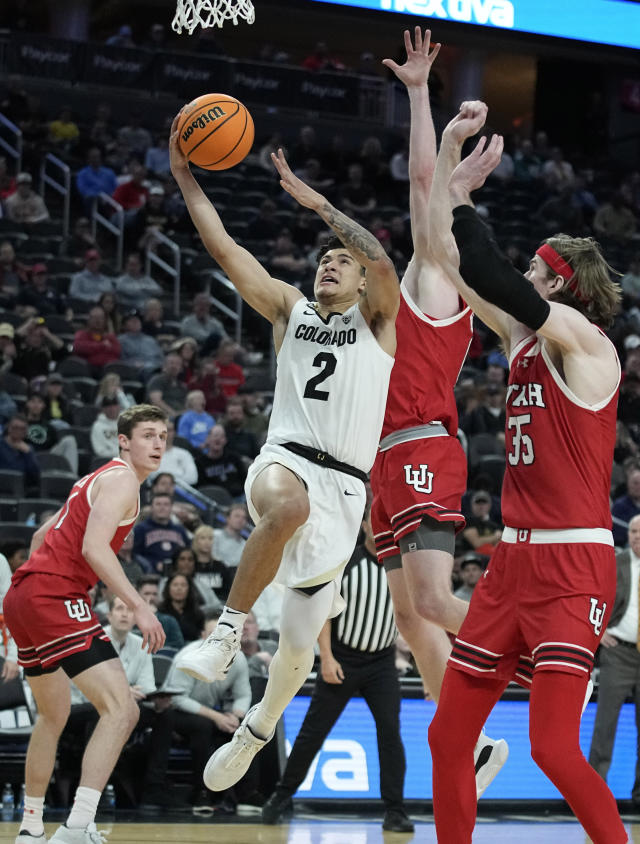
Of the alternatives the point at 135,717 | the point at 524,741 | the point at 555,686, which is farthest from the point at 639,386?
the point at 555,686

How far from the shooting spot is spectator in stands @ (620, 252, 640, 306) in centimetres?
2005

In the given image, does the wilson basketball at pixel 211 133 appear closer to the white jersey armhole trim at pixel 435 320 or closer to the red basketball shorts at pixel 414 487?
the white jersey armhole trim at pixel 435 320

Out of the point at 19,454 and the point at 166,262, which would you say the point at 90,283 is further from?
the point at 19,454

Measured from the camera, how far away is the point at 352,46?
2886 centimetres

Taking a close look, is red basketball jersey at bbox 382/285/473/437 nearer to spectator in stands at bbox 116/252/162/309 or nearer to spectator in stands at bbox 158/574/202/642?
spectator in stands at bbox 158/574/202/642

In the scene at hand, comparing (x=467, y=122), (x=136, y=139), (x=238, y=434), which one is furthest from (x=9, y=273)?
(x=467, y=122)

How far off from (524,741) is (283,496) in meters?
5.33

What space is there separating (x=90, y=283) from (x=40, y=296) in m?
0.92

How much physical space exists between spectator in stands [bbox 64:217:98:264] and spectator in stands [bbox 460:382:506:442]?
19.6ft

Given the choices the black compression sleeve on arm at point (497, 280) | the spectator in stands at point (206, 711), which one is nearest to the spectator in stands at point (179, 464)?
the spectator in stands at point (206, 711)

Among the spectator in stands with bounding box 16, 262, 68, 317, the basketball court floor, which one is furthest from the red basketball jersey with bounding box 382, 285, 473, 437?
the spectator in stands with bounding box 16, 262, 68, 317

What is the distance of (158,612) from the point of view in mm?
10477

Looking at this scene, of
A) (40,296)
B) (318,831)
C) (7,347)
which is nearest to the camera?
(318,831)

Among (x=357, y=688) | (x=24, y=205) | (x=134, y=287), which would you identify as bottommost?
(x=357, y=688)
